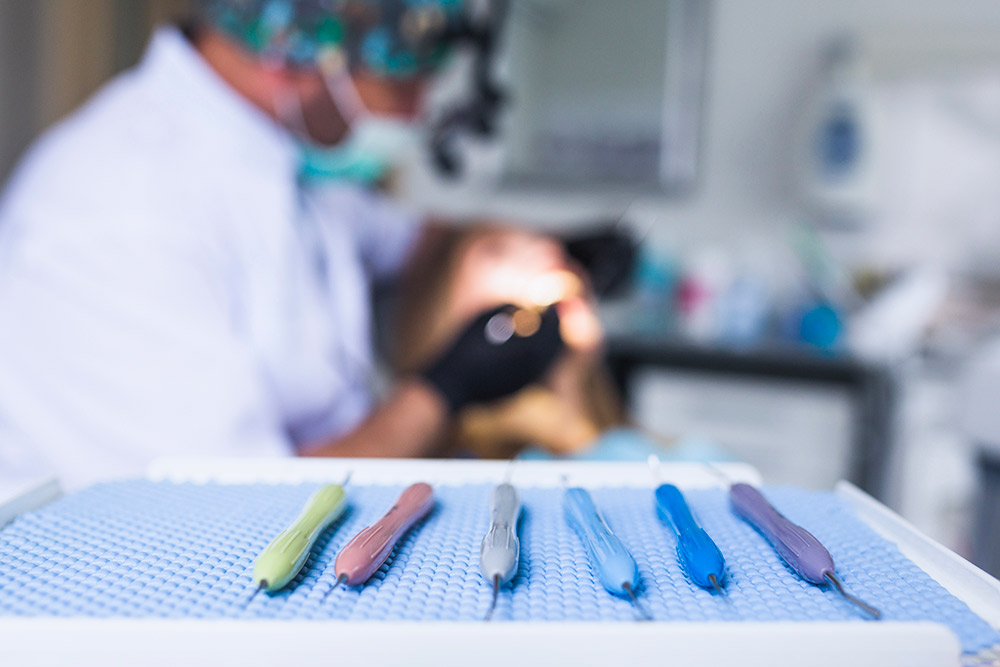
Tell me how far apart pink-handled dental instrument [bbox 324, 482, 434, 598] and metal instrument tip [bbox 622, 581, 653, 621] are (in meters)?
0.11

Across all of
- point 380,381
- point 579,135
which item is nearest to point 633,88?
point 579,135

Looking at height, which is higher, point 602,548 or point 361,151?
point 361,151

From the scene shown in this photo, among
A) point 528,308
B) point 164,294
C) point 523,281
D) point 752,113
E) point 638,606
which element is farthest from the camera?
point 752,113

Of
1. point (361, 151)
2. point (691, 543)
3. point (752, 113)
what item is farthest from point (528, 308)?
point (752, 113)

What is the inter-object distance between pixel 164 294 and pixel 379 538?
25.3 inches

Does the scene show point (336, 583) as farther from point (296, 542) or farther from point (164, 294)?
point (164, 294)

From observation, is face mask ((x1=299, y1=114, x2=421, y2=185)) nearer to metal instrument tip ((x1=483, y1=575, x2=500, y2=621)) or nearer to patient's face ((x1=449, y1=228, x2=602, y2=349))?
patient's face ((x1=449, y1=228, x2=602, y2=349))

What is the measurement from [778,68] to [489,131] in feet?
3.21

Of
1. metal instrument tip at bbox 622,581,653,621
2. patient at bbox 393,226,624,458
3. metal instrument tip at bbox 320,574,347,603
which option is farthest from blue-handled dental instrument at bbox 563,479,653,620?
patient at bbox 393,226,624,458

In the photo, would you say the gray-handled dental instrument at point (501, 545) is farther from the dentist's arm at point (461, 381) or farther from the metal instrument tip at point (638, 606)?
the dentist's arm at point (461, 381)

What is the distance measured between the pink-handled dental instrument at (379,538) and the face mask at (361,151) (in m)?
0.85

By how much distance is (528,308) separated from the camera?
111 cm

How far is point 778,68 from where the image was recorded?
5.93 feet

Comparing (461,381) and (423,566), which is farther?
(461,381)
